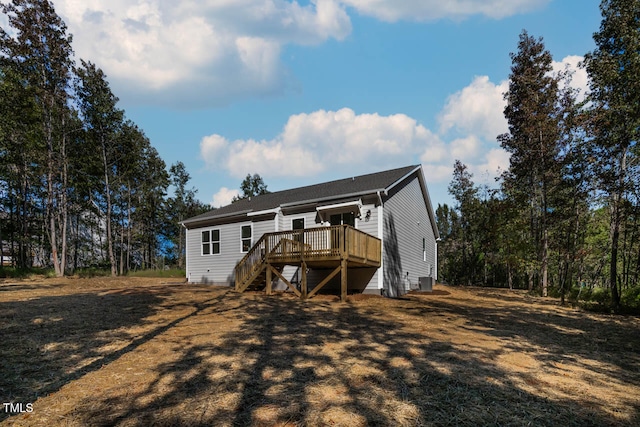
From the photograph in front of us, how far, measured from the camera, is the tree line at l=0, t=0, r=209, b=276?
1859cm

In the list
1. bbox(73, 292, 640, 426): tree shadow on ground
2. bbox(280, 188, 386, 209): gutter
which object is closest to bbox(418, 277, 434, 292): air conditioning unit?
bbox(280, 188, 386, 209): gutter

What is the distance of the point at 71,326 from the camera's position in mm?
7102

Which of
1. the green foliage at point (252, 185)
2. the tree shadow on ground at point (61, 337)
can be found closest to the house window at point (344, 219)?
the tree shadow on ground at point (61, 337)

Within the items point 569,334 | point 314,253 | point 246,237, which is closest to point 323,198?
point 314,253

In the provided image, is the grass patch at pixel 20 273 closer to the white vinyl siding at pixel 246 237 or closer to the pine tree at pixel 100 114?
the pine tree at pixel 100 114

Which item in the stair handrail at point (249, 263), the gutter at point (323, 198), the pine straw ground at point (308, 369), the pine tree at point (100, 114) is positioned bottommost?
the pine straw ground at point (308, 369)

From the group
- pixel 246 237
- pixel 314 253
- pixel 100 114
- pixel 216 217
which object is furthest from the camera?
pixel 100 114

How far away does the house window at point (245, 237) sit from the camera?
671 inches

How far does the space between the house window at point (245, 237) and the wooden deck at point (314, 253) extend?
8.25 feet

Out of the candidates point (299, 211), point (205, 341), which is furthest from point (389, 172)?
point (205, 341)

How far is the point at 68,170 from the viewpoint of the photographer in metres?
25.6

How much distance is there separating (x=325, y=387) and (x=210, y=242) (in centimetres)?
1597

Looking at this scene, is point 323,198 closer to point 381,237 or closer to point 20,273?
point 381,237

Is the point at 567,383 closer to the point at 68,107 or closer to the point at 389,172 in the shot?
the point at 389,172
